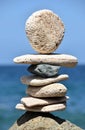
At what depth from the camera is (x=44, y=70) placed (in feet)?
26.7

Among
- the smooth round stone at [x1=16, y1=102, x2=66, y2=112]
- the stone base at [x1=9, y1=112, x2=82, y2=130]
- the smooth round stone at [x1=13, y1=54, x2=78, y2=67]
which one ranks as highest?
the smooth round stone at [x1=13, y1=54, x2=78, y2=67]

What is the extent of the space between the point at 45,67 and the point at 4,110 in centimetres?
919

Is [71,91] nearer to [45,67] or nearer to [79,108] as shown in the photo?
[79,108]

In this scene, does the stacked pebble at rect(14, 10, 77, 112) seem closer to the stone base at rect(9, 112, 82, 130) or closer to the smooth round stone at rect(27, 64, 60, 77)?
the smooth round stone at rect(27, 64, 60, 77)

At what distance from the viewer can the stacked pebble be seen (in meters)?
8.12

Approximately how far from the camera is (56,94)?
26.8 feet

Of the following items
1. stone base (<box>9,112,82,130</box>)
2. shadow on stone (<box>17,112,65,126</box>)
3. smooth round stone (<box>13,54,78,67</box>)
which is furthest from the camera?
shadow on stone (<box>17,112,65,126</box>)

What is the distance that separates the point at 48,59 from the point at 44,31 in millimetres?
391

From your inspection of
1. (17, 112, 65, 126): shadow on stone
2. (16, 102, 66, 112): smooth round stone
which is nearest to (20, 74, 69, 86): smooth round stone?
(16, 102, 66, 112): smooth round stone

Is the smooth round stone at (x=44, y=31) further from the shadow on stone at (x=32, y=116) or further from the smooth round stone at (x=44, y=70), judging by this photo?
the shadow on stone at (x=32, y=116)

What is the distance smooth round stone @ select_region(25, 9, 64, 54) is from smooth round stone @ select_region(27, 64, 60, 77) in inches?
8.8

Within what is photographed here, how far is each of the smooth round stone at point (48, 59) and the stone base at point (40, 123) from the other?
2.54ft

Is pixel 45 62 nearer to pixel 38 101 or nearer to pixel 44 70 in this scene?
pixel 44 70

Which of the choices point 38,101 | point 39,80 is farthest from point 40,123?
point 39,80
